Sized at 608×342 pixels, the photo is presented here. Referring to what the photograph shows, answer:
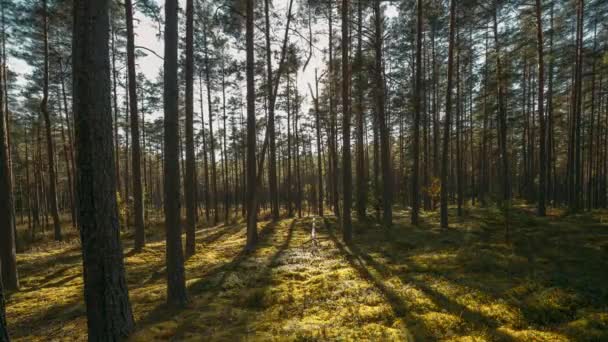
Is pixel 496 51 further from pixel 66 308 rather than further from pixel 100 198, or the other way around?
pixel 66 308

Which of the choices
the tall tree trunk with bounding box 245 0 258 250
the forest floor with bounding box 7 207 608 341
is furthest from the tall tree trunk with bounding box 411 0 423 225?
the tall tree trunk with bounding box 245 0 258 250

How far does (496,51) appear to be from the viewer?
53.1ft

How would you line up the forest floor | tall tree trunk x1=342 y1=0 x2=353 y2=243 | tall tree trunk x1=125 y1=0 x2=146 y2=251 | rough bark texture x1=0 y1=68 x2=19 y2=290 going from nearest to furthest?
the forest floor, rough bark texture x1=0 y1=68 x2=19 y2=290, tall tree trunk x1=342 y1=0 x2=353 y2=243, tall tree trunk x1=125 y1=0 x2=146 y2=251

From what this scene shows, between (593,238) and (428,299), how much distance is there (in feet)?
31.7

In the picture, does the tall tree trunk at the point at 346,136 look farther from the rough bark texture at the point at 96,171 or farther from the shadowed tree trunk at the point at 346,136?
the rough bark texture at the point at 96,171

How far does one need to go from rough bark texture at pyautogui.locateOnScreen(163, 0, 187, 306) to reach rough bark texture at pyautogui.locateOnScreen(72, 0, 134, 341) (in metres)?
1.76

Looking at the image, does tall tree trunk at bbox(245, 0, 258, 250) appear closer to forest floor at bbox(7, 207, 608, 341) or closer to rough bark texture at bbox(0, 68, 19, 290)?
forest floor at bbox(7, 207, 608, 341)

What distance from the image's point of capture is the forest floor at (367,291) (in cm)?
470

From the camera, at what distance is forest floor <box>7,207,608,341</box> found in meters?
4.70

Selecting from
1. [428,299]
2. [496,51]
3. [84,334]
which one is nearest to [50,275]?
[84,334]

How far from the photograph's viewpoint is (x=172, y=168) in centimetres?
598

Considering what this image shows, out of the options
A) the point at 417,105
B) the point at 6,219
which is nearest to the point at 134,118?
the point at 6,219

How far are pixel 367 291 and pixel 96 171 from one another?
594 centimetres

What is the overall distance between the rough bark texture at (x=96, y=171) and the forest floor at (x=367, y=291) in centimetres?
88
